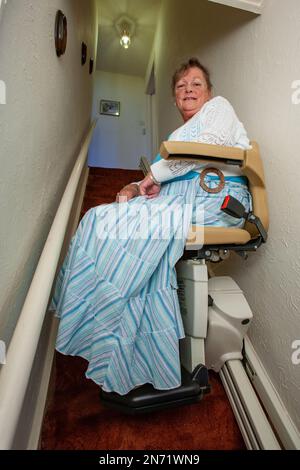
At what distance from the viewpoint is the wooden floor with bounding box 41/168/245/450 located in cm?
61

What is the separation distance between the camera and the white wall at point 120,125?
3916 mm

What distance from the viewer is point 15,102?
500mm

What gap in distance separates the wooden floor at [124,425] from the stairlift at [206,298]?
0.11m

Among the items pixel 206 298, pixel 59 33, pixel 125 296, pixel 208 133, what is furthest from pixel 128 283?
pixel 59 33

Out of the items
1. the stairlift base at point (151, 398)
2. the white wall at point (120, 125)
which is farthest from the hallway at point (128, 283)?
the white wall at point (120, 125)

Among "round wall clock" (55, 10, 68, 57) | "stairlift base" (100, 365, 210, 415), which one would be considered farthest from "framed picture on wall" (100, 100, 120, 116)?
"stairlift base" (100, 365, 210, 415)

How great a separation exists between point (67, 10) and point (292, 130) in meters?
1.13

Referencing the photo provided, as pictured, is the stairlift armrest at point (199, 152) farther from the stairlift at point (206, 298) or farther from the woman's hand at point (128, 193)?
the woman's hand at point (128, 193)

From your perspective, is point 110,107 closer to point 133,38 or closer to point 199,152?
point 133,38

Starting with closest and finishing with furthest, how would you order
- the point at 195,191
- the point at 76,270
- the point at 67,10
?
the point at 76,270
the point at 195,191
the point at 67,10

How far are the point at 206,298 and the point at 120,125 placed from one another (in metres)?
3.98

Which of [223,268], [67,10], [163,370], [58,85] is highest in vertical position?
[67,10]
